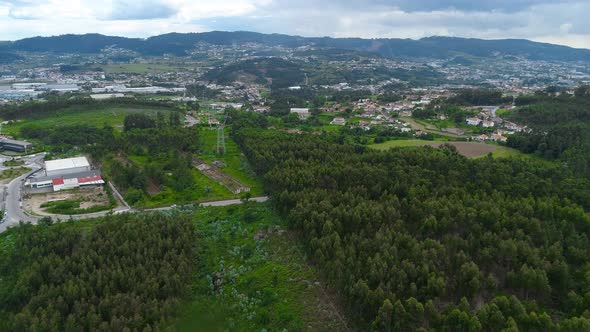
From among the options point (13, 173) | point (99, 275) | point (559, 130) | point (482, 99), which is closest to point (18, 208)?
point (13, 173)

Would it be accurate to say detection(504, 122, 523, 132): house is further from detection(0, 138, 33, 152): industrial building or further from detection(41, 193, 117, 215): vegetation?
detection(0, 138, 33, 152): industrial building

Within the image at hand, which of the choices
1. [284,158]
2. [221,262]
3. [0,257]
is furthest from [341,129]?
[0,257]

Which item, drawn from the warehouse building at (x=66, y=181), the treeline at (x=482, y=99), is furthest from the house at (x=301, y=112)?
the warehouse building at (x=66, y=181)

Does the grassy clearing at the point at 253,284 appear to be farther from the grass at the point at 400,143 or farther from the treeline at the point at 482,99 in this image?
the treeline at the point at 482,99

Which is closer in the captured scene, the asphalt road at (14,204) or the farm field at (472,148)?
the asphalt road at (14,204)

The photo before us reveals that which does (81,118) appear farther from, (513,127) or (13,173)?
(513,127)

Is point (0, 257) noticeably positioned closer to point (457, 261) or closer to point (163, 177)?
point (163, 177)

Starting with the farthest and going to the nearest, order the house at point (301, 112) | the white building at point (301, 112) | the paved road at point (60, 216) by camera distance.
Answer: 1. the white building at point (301, 112)
2. the house at point (301, 112)
3. the paved road at point (60, 216)
